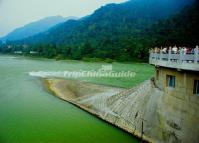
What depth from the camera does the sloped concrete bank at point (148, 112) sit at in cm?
1170

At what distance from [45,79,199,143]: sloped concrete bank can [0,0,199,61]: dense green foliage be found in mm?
48330

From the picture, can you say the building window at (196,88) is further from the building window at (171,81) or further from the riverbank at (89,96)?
the riverbank at (89,96)

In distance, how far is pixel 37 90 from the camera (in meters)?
31.7

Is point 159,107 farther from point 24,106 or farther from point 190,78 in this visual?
point 24,106

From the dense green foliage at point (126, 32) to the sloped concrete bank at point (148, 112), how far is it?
1903 inches

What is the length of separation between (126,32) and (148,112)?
360ft

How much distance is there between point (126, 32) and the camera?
123500 mm

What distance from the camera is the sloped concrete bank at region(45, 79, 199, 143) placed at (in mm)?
11695

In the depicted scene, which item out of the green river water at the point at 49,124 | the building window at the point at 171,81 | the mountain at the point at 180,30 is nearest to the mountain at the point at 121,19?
the mountain at the point at 180,30

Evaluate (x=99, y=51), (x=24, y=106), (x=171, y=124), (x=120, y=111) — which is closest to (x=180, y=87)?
(x=171, y=124)

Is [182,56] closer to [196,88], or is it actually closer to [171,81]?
[196,88]

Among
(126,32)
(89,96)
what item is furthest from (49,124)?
(126,32)

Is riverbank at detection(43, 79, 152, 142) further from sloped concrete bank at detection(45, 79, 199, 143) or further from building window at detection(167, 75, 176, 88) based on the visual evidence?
building window at detection(167, 75, 176, 88)

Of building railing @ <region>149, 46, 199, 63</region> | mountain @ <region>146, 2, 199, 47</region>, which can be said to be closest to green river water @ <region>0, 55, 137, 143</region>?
building railing @ <region>149, 46, 199, 63</region>
